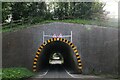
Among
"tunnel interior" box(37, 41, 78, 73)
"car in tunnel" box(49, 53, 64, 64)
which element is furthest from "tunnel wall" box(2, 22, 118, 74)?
"car in tunnel" box(49, 53, 64, 64)

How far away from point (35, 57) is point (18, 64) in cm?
132

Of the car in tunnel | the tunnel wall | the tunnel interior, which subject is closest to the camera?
the tunnel wall

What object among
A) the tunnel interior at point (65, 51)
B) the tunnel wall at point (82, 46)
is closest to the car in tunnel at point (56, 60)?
the tunnel interior at point (65, 51)

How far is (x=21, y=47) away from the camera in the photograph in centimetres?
1955

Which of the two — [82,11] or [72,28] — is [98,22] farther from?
[82,11]

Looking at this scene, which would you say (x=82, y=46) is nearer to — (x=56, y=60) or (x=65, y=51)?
(x=65, y=51)

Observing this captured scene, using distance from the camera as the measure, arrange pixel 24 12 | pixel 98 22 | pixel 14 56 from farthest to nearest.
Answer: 1. pixel 24 12
2. pixel 98 22
3. pixel 14 56

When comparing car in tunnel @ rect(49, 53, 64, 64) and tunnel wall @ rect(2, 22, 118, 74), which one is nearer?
tunnel wall @ rect(2, 22, 118, 74)

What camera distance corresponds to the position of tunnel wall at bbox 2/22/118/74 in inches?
753

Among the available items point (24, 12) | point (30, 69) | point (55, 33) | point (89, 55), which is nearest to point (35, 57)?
point (30, 69)

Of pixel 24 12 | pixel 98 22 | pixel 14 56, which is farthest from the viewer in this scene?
pixel 24 12

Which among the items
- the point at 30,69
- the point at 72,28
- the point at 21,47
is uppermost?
the point at 72,28

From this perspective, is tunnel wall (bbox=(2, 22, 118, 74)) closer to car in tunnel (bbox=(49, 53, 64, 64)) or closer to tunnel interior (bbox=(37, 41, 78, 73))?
tunnel interior (bbox=(37, 41, 78, 73))

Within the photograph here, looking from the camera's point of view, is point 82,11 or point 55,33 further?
point 82,11
